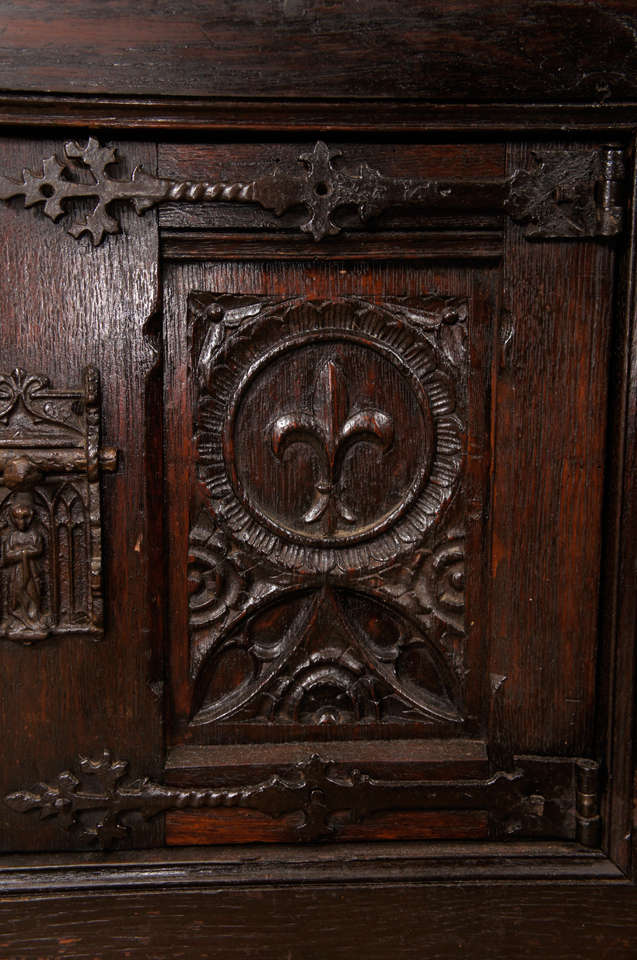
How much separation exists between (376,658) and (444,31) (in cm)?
73

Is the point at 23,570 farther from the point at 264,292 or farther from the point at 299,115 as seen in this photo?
the point at 299,115

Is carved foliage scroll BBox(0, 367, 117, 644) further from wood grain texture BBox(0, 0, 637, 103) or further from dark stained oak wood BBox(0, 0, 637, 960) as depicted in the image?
wood grain texture BBox(0, 0, 637, 103)

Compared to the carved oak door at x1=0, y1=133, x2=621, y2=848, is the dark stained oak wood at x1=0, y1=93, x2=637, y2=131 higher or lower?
higher

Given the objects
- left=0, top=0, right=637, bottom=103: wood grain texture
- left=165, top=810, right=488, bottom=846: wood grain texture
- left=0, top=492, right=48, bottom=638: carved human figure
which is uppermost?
left=0, top=0, right=637, bottom=103: wood grain texture

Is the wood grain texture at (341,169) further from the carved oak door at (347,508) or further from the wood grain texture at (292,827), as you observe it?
the wood grain texture at (292,827)

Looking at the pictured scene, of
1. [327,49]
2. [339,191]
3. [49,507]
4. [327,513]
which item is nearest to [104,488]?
[49,507]

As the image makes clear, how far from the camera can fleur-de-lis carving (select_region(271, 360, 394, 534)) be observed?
957mm

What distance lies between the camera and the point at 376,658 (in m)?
1.00

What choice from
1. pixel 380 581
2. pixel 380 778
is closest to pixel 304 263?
pixel 380 581

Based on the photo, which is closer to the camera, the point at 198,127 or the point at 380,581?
the point at 198,127

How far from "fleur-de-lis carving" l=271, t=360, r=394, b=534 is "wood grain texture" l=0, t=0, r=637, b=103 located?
1.06ft

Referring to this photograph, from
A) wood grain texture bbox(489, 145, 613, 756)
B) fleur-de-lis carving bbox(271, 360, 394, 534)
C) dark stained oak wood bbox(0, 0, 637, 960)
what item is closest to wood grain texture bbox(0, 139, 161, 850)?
dark stained oak wood bbox(0, 0, 637, 960)

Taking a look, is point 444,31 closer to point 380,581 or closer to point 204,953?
point 380,581

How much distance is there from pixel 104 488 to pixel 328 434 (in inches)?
10.7
